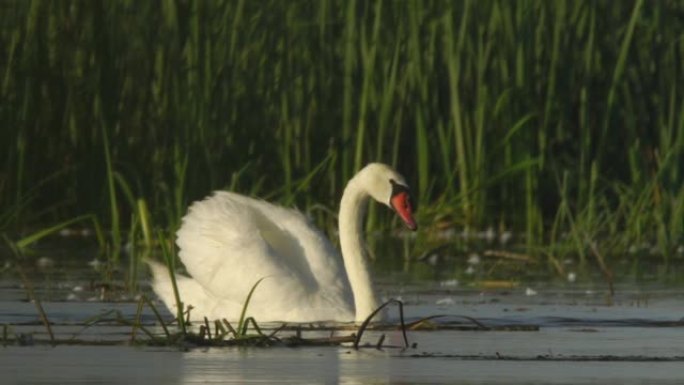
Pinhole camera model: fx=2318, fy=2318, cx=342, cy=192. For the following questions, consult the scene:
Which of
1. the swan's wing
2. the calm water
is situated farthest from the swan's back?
the calm water

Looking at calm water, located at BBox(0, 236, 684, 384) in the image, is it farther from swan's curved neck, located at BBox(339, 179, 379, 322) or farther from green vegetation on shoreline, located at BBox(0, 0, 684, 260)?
green vegetation on shoreline, located at BBox(0, 0, 684, 260)

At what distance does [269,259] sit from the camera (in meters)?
10.9

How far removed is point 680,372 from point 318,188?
7200 millimetres

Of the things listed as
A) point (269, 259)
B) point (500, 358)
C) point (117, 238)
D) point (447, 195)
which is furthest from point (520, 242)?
point (500, 358)

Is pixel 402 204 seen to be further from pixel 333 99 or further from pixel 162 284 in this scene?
pixel 333 99

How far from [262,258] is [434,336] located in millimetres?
1840

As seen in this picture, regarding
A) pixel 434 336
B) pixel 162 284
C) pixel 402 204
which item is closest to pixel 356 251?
pixel 402 204

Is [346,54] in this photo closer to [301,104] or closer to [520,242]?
[301,104]

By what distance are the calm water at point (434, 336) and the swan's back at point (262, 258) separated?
372 millimetres

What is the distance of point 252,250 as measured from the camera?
10.9 metres

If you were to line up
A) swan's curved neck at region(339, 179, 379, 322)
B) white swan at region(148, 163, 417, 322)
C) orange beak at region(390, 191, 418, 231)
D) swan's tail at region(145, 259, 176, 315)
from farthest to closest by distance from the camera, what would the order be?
swan's tail at region(145, 259, 176, 315), orange beak at region(390, 191, 418, 231), white swan at region(148, 163, 417, 322), swan's curved neck at region(339, 179, 379, 322)

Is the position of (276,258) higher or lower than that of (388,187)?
lower

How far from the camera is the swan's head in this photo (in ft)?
35.7

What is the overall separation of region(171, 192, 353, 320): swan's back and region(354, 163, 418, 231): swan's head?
38 centimetres
